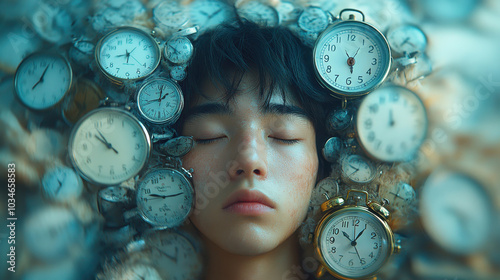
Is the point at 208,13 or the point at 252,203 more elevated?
the point at 208,13

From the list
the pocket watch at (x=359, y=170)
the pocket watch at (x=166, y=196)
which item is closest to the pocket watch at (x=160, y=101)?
the pocket watch at (x=166, y=196)

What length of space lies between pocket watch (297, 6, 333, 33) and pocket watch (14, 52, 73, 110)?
76 centimetres

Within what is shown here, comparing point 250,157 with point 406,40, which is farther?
point 406,40

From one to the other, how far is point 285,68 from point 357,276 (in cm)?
64

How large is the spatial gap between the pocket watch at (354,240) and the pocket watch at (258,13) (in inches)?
23.5

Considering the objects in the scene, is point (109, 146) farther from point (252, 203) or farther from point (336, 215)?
point (336, 215)

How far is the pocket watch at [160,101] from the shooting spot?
1.31 m

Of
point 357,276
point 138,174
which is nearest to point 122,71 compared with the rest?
point 138,174

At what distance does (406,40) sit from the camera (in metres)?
1.36

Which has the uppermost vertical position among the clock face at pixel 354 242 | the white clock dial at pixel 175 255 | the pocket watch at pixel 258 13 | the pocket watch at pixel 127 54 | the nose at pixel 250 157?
the pocket watch at pixel 258 13

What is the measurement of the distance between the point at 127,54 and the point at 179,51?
162mm

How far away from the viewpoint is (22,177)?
4.70ft

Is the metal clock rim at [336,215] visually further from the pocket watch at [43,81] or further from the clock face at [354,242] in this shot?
the pocket watch at [43,81]

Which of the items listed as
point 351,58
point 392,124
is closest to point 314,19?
point 351,58
